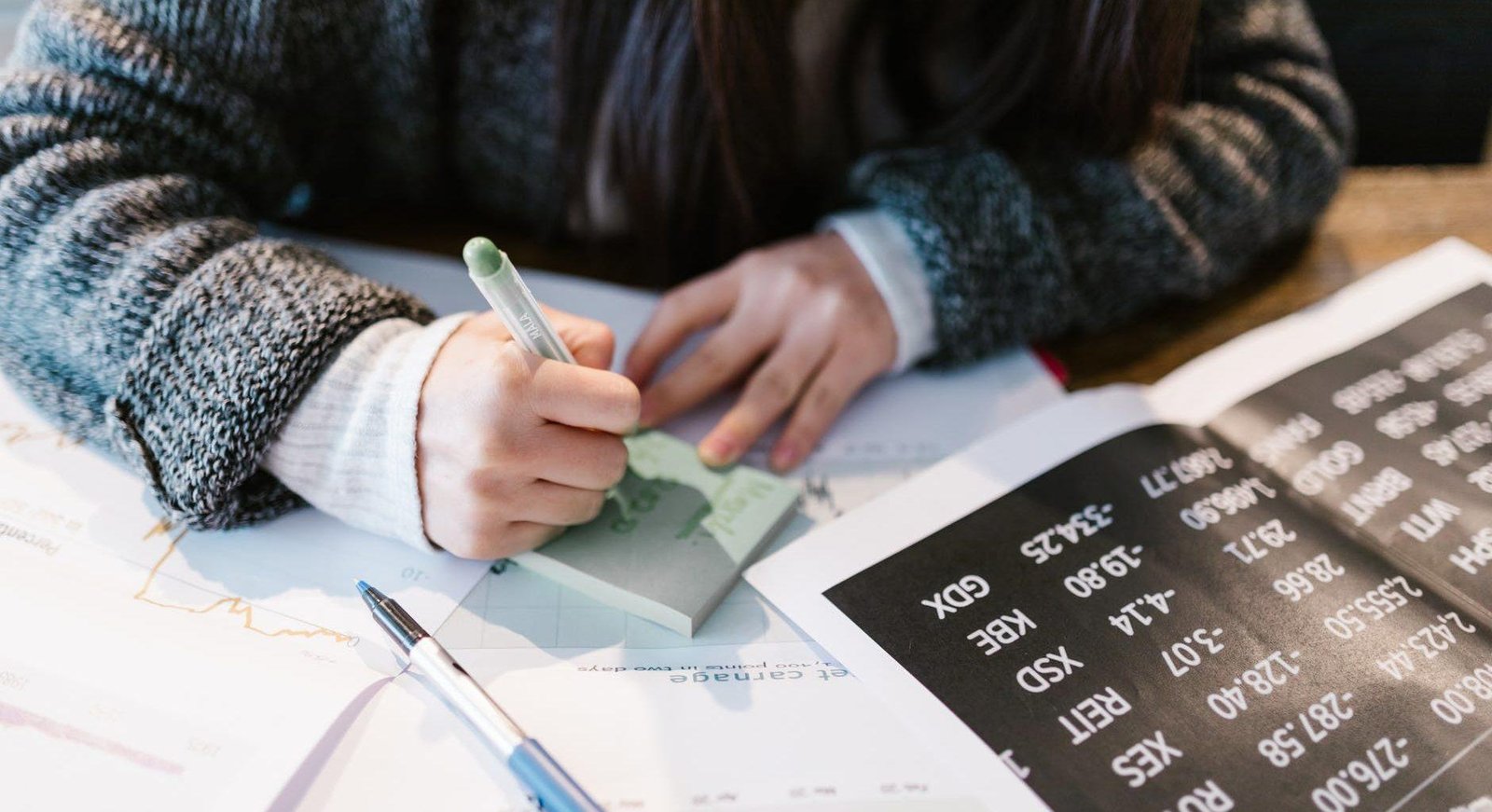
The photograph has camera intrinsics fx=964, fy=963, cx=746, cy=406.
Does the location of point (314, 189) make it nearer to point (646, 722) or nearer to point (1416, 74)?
point (646, 722)

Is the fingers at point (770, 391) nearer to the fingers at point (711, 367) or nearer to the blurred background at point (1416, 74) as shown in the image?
the fingers at point (711, 367)

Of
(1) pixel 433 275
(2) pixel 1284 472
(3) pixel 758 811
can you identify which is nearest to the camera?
(3) pixel 758 811

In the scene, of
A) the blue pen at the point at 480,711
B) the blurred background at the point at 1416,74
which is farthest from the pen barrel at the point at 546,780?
the blurred background at the point at 1416,74

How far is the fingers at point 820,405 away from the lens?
47 cm

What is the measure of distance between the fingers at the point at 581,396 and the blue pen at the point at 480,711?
0.31 feet

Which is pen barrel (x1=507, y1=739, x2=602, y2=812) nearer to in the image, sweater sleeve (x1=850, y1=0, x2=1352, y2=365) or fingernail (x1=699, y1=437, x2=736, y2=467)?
fingernail (x1=699, y1=437, x2=736, y2=467)

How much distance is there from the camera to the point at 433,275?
56 cm

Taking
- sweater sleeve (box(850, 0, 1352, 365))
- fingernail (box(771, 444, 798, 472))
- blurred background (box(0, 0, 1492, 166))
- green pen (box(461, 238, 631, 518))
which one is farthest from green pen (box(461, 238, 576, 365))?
blurred background (box(0, 0, 1492, 166))

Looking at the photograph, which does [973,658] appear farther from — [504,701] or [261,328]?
[261,328]

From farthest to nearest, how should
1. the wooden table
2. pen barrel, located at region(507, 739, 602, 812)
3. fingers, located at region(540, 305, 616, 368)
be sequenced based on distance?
the wooden table
fingers, located at region(540, 305, 616, 368)
pen barrel, located at region(507, 739, 602, 812)

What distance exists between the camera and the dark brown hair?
496 millimetres

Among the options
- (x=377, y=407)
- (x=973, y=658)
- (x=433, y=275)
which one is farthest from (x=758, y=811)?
(x=433, y=275)

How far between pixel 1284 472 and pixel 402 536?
398 mm

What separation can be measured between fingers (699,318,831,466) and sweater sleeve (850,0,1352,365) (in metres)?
0.07
